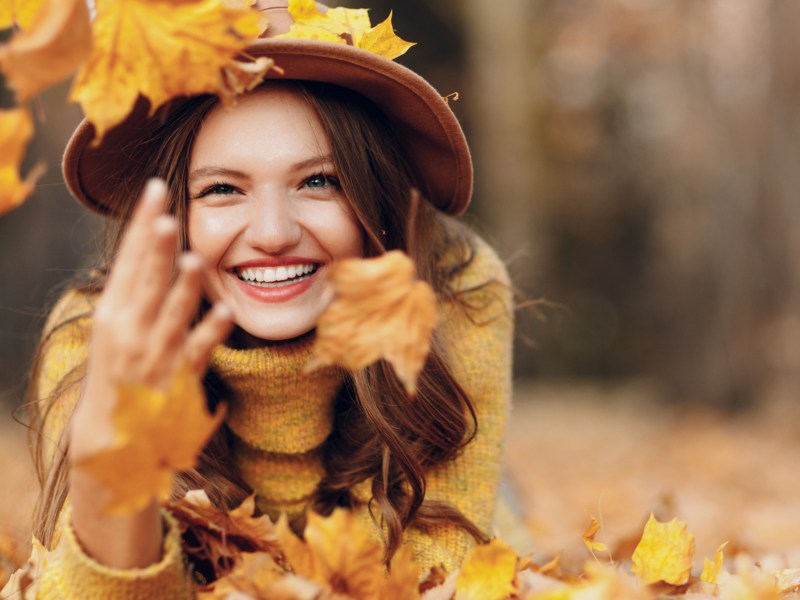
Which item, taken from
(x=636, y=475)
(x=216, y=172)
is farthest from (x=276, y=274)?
(x=636, y=475)

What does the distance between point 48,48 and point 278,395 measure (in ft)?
3.41

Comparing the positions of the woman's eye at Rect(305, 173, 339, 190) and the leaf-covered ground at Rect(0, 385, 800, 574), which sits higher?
the woman's eye at Rect(305, 173, 339, 190)

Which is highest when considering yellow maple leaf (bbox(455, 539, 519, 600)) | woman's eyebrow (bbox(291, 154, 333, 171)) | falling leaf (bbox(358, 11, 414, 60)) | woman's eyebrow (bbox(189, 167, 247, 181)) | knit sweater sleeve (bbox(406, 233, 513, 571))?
falling leaf (bbox(358, 11, 414, 60))

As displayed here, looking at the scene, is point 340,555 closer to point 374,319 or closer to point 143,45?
point 374,319

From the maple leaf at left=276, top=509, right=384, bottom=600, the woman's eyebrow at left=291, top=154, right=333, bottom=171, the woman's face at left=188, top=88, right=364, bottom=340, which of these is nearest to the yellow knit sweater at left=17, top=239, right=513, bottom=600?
the woman's face at left=188, top=88, right=364, bottom=340

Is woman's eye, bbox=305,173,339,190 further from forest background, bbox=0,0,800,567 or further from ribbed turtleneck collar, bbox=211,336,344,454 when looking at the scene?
forest background, bbox=0,0,800,567

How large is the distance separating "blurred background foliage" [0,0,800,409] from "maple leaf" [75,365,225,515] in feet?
17.1

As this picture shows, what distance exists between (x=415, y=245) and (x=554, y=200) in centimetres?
731

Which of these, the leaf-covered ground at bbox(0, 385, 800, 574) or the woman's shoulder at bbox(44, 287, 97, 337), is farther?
the leaf-covered ground at bbox(0, 385, 800, 574)

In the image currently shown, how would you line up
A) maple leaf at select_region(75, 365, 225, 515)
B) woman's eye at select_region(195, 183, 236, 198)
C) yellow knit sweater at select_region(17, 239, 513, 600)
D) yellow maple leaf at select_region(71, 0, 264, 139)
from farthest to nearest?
1. yellow knit sweater at select_region(17, 239, 513, 600)
2. woman's eye at select_region(195, 183, 236, 198)
3. yellow maple leaf at select_region(71, 0, 264, 139)
4. maple leaf at select_region(75, 365, 225, 515)

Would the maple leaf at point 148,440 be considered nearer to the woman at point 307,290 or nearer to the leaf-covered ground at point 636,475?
the woman at point 307,290

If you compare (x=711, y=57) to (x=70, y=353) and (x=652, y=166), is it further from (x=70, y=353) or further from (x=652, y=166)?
(x=70, y=353)

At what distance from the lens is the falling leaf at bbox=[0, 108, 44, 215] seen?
43.9 inches

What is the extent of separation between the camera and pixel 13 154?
1135mm
